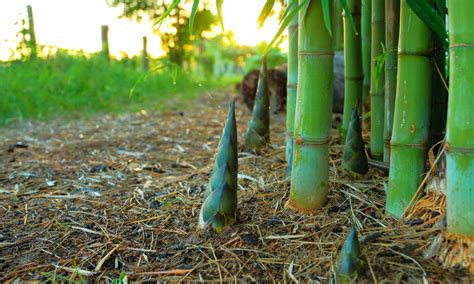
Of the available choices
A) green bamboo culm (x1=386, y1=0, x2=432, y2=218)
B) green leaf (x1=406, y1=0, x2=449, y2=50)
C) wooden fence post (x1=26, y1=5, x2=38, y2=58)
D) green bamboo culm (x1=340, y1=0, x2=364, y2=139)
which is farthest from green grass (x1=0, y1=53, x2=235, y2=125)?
green leaf (x1=406, y1=0, x2=449, y2=50)

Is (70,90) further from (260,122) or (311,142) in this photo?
(311,142)

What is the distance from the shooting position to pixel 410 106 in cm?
136

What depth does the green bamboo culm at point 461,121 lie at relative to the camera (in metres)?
1.09

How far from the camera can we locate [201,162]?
2.63m

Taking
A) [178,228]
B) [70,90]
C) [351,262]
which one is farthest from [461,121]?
[70,90]

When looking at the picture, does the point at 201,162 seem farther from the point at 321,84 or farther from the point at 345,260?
the point at 345,260

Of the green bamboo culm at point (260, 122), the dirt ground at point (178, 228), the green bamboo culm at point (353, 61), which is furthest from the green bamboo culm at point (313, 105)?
the green bamboo culm at point (260, 122)

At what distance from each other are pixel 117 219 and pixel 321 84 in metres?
0.84

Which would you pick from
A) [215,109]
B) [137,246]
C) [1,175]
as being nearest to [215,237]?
[137,246]

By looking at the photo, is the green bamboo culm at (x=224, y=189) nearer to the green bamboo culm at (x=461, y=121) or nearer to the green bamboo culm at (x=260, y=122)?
the green bamboo culm at (x=461, y=121)

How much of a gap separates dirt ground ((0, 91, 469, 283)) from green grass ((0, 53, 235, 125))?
7.32ft

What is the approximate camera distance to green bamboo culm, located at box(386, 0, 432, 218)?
133cm

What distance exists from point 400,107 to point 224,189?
559 millimetres

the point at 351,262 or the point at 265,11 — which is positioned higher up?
the point at 265,11
